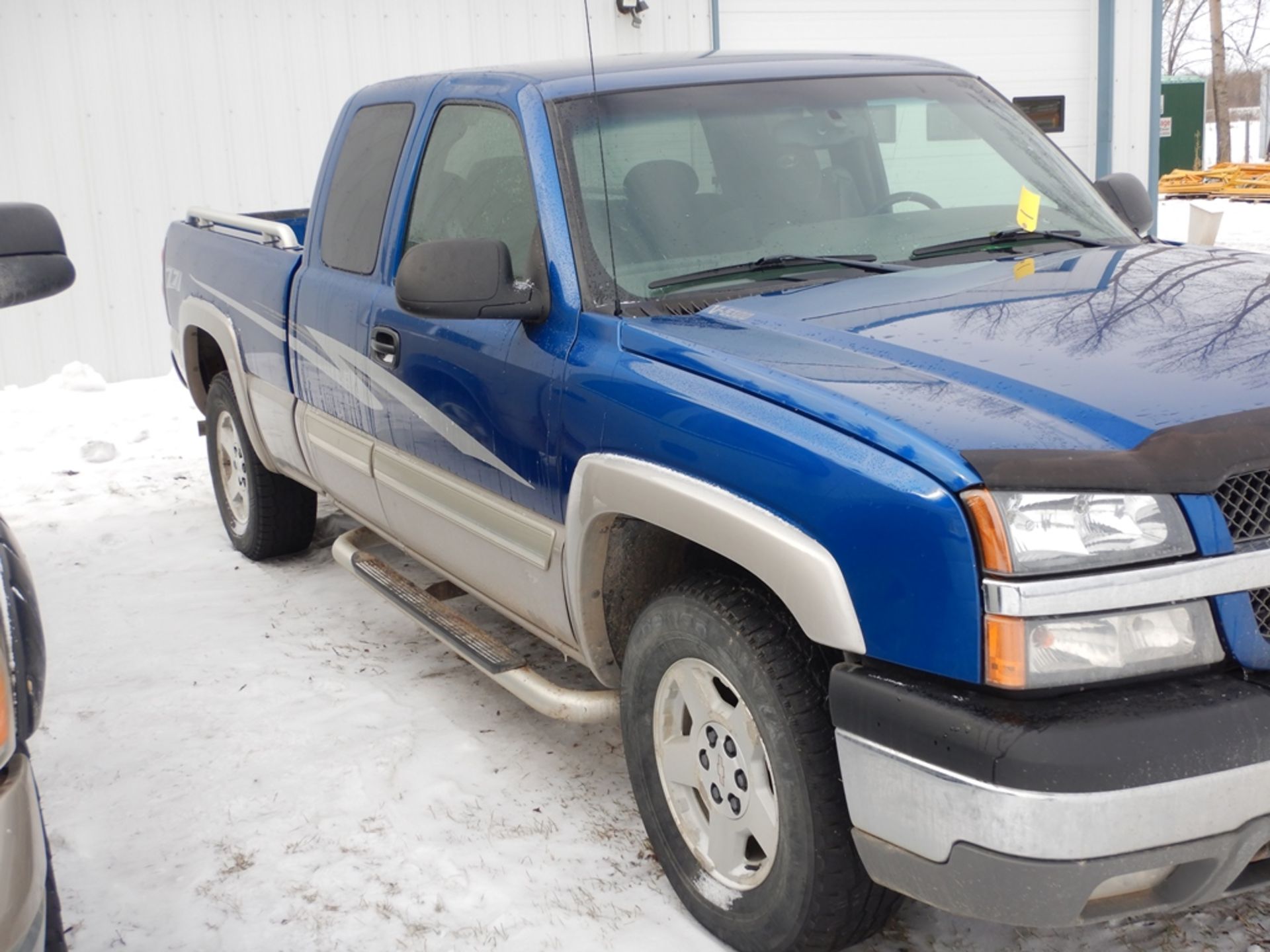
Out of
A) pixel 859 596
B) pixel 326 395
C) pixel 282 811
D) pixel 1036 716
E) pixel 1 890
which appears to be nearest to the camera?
pixel 1 890

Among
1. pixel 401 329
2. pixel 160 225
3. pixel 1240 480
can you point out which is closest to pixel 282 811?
pixel 401 329

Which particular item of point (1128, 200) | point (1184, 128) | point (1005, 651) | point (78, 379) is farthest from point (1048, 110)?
point (1184, 128)

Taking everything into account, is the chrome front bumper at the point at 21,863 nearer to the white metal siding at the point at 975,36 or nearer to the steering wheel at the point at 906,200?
the steering wheel at the point at 906,200

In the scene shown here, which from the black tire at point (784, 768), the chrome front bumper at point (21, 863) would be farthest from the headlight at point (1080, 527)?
the chrome front bumper at point (21, 863)

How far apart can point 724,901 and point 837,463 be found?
1.09 m

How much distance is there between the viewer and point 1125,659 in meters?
2.22

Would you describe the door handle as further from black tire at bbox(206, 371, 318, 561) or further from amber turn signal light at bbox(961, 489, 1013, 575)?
amber turn signal light at bbox(961, 489, 1013, 575)

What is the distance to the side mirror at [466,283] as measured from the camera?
10.6 feet

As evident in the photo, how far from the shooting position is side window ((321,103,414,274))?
14.0 feet

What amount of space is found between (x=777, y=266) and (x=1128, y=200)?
157 centimetres

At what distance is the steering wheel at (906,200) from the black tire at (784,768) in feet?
4.47

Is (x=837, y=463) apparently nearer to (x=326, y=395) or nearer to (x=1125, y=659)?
(x=1125, y=659)

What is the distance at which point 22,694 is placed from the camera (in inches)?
89.4

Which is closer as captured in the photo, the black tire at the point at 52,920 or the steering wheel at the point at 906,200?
the black tire at the point at 52,920
